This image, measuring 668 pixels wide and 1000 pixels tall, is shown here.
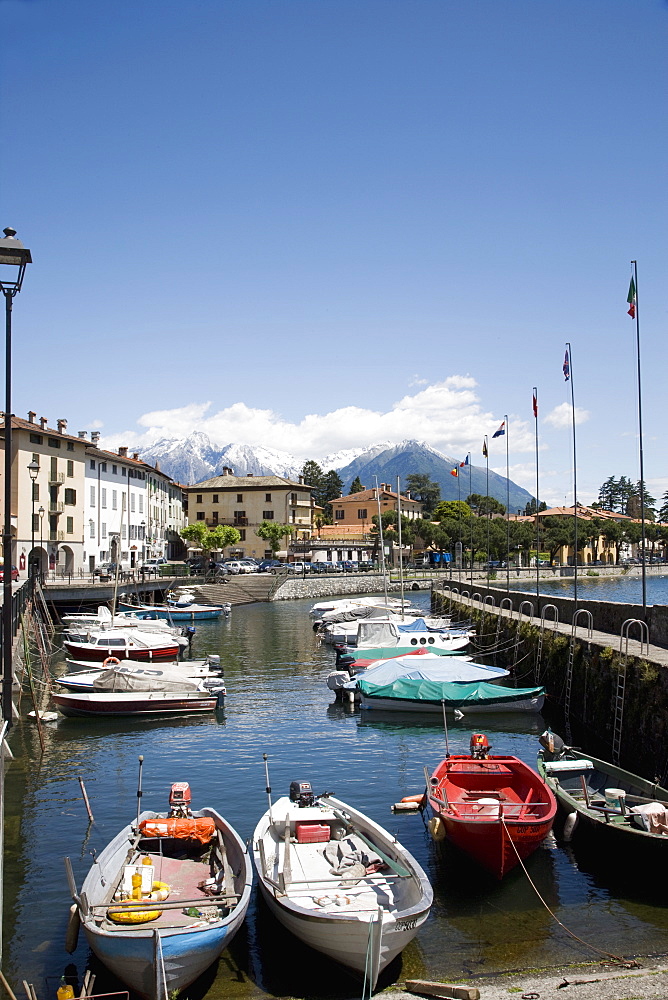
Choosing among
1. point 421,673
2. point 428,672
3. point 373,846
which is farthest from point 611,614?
point 373,846

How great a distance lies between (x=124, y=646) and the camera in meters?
39.6

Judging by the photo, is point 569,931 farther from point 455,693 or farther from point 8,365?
point 455,693

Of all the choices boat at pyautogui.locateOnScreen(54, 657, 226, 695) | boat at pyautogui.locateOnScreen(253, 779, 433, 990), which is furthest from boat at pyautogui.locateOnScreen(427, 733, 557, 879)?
boat at pyautogui.locateOnScreen(54, 657, 226, 695)

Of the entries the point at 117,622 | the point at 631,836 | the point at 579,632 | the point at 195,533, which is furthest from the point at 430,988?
the point at 195,533

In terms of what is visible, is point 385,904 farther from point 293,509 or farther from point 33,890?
point 293,509

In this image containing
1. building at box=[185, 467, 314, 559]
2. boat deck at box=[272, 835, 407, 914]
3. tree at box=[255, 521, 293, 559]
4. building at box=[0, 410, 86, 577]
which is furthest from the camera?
building at box=[185, 467, 314, 559]

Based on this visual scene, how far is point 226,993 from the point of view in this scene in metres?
11.5

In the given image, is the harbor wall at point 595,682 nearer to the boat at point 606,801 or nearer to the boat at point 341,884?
the boat at point 606,801

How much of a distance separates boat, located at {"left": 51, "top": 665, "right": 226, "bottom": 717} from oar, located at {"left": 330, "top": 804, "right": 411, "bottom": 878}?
15138 mm

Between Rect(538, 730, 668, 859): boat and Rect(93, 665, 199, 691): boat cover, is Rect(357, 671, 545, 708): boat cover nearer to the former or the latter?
Rect(93, 665, 199, 691): boat cover

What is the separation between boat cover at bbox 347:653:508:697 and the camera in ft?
101

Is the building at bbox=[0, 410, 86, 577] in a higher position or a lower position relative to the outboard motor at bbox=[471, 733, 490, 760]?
higher

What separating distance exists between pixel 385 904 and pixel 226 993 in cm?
252

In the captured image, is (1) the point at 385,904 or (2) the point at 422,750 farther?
(2) the point at 422,750
